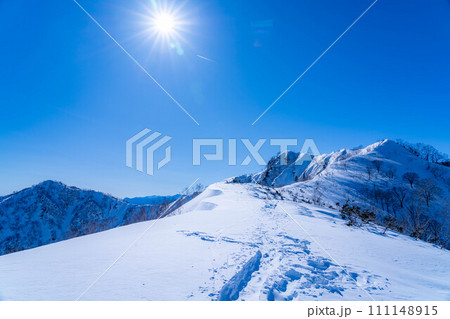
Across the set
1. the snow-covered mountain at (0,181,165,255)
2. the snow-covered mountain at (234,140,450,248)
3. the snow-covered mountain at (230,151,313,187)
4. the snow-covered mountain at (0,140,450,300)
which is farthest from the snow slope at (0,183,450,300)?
the snow-covered mountain at (0,181,165,255)

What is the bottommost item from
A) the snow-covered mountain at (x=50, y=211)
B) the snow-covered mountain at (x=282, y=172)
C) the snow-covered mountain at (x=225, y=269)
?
the snow-covered mountain at (x=50, y=211)

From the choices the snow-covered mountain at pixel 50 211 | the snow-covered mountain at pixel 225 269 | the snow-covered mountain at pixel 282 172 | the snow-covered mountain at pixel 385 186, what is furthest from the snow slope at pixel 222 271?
the snow-covered mountain at pixel 50 211

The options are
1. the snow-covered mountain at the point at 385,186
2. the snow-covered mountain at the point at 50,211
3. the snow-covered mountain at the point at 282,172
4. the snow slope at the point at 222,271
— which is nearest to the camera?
the snow slope at the point at 222,271

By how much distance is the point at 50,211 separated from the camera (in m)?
107

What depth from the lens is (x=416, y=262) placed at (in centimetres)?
491

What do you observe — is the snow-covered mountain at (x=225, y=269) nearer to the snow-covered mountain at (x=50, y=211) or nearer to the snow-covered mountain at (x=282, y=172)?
the snow-covered mountain at (x=282, y=172)

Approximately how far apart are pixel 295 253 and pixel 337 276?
1097 mm

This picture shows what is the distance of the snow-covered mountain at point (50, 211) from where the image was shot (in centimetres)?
9438

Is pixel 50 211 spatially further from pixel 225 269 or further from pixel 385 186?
pixel 385 186

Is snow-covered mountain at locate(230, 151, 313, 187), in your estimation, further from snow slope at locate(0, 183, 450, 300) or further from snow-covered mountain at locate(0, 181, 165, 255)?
snow slope at locate(0, 183, 450, 300)

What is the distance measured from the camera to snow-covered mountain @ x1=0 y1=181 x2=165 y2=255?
94.4 metres

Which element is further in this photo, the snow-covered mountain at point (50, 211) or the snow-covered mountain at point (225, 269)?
the snow-covered mountain at point (50, 211)
